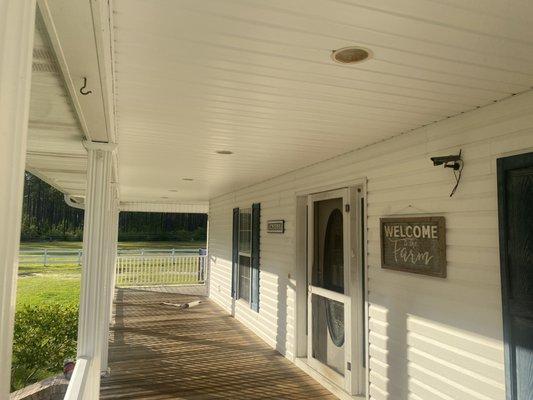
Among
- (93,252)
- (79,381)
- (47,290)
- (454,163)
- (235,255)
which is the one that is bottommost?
(47,290)

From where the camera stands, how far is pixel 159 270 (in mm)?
12336

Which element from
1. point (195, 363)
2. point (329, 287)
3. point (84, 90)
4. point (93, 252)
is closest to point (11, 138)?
point (84, 90)

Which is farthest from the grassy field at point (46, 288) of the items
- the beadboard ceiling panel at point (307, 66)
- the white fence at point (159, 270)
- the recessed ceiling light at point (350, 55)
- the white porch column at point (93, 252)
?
the recessed ceiling light at point (350, 55)

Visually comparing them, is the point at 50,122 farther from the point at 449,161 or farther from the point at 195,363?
the point at 195,363

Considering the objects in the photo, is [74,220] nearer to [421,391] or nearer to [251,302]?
[251,302]

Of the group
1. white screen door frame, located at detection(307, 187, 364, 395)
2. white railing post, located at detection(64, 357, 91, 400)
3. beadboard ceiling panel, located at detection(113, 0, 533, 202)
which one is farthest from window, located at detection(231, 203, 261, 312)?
white railing post, located at detection(64, 357, 91, 400)

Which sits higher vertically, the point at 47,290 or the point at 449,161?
the point at 449,161

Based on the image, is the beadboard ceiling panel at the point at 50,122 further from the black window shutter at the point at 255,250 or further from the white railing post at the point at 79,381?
the black window shutter at the point at 255,250

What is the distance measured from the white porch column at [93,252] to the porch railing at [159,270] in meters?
9.64

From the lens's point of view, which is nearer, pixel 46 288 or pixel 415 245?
pixel 415 245

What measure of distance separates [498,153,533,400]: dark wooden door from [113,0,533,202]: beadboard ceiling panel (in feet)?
1.61

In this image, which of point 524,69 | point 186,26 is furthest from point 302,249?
point 186,26

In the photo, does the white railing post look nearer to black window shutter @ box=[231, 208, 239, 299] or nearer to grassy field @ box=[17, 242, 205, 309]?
grassy field @ box=[17, 242, 205, 309]

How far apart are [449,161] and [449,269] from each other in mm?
729
